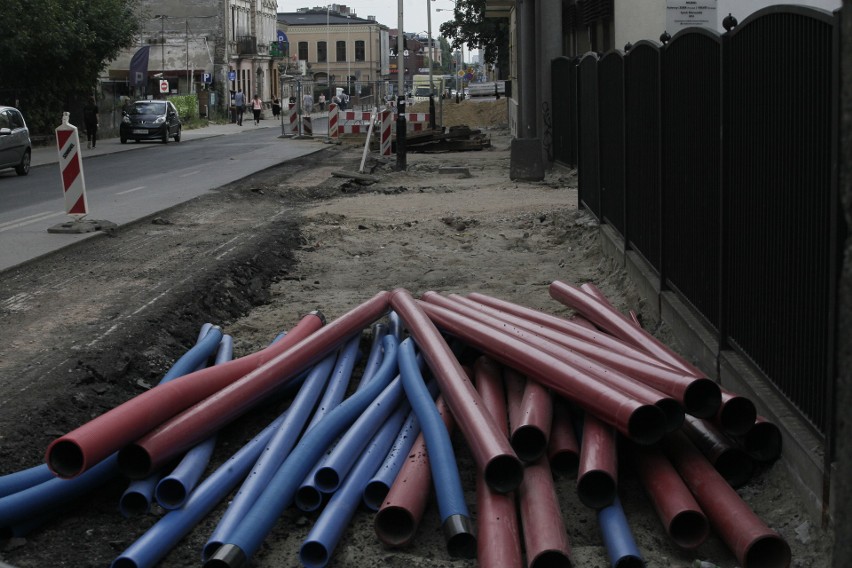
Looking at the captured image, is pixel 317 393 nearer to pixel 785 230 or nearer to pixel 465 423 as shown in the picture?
pixel 465 423

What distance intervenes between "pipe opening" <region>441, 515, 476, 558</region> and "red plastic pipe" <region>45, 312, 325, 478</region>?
1.56 metres

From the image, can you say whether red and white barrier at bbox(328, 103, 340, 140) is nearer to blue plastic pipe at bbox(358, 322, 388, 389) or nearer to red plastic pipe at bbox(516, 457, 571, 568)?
blue plastic pipe at bbox(358, 322, 388, 389)

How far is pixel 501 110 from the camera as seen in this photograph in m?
56.2

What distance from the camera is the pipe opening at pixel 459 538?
4559 millimetres

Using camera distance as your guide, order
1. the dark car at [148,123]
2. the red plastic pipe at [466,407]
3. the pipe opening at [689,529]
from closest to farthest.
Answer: the pipe opening at [689,529] → the red plastic pipe at [466,407] → the dark car at [148,123]

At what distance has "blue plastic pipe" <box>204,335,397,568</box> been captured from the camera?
449cm

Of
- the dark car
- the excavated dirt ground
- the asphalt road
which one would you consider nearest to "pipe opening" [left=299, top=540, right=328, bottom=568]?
the excavated dirt ground

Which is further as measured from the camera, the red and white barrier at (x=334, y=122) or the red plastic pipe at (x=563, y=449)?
the red and white barrier at (x=334, y=122)

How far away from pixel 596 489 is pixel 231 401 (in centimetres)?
205

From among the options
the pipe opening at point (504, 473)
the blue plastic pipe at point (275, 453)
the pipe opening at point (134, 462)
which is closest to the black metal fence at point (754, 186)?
the pipe opening at point (504, 473)

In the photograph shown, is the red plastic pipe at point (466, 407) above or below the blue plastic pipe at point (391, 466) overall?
above

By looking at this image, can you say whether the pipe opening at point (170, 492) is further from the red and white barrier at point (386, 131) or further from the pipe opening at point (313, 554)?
the red and white barrier at point (386, 131)

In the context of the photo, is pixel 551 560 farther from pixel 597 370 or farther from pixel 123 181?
pixel 123 181

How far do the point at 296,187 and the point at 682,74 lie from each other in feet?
49.0
